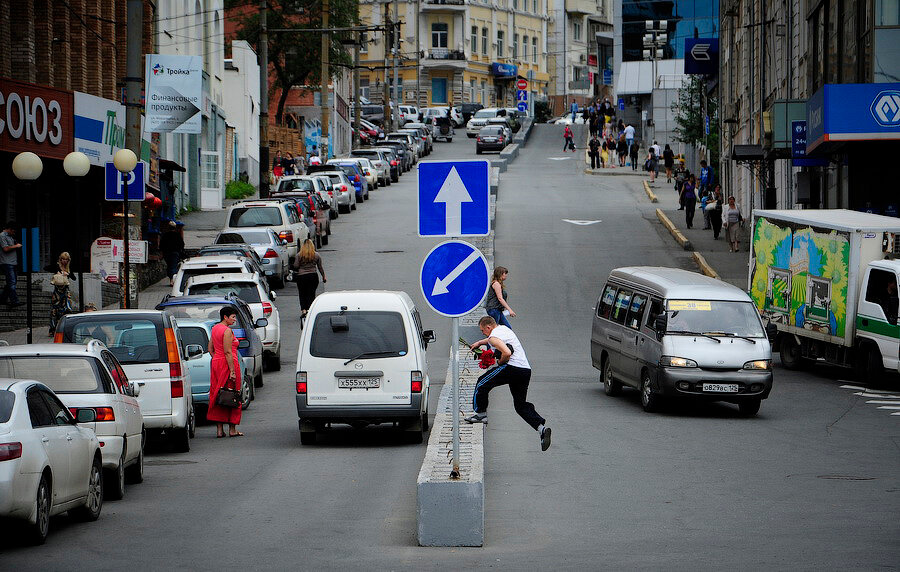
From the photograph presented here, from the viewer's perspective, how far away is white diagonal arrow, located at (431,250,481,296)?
11094mm

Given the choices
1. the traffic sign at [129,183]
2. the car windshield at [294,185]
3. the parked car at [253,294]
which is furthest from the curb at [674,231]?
the traffic sign at [129,183]

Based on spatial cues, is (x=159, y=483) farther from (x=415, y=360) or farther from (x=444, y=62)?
(x=444, y=62)

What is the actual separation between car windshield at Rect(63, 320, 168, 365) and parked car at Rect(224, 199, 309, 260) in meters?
20.4

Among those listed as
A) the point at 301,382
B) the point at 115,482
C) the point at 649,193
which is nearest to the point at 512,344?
the point at 301,382

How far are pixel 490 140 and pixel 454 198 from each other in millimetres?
77427

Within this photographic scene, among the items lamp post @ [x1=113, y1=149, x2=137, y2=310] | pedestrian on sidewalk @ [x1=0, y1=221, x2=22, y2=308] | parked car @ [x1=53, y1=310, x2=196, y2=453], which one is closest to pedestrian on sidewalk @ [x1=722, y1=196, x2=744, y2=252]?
pedestrian on sidewalk @ [x1=0, y1=221, x2=22, y2=308]

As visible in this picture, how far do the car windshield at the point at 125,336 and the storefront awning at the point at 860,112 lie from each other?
19241 mm

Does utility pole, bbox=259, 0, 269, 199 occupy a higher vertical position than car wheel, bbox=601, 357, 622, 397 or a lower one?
higher

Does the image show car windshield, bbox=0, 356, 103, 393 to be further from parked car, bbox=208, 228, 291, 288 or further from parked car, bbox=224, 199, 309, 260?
parked car, bbox=224, 199, 309, 260

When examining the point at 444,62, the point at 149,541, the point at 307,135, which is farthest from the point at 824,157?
the point at 444,62

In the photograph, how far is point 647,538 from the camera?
1152cm

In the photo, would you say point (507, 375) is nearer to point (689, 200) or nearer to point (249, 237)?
point (249, 237)

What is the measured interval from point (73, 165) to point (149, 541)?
12.3 meters

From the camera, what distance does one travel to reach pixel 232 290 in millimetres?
25547
